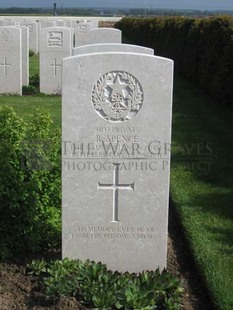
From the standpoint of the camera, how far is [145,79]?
398 cm

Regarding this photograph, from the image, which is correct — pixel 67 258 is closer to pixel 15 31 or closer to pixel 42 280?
pixel 42 280

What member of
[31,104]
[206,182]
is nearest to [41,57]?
[31,104]

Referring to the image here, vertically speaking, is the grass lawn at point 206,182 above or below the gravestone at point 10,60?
below

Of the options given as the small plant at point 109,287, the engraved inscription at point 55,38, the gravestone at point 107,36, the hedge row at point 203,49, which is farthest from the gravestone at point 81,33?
the small plant at point 109,287

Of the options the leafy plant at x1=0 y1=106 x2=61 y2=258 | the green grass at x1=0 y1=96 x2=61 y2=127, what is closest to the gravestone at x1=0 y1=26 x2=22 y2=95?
the green grass at x1=0 y1=96 x2=61 y2=127

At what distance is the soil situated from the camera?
153 inches

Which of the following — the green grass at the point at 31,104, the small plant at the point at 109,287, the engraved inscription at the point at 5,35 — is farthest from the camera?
the engraved inscription at the point at 5,35

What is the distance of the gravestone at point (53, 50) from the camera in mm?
12758

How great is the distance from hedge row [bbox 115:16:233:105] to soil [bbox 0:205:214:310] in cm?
669

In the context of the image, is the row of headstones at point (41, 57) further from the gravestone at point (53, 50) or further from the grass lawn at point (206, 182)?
the grass lawn at point (206, 182)

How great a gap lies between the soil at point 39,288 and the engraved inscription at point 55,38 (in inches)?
337

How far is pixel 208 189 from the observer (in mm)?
6223

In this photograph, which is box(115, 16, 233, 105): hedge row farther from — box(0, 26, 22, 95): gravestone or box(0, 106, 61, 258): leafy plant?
box(0, 106, 61, 258): leafy plant

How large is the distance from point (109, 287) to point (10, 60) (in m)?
8.95
